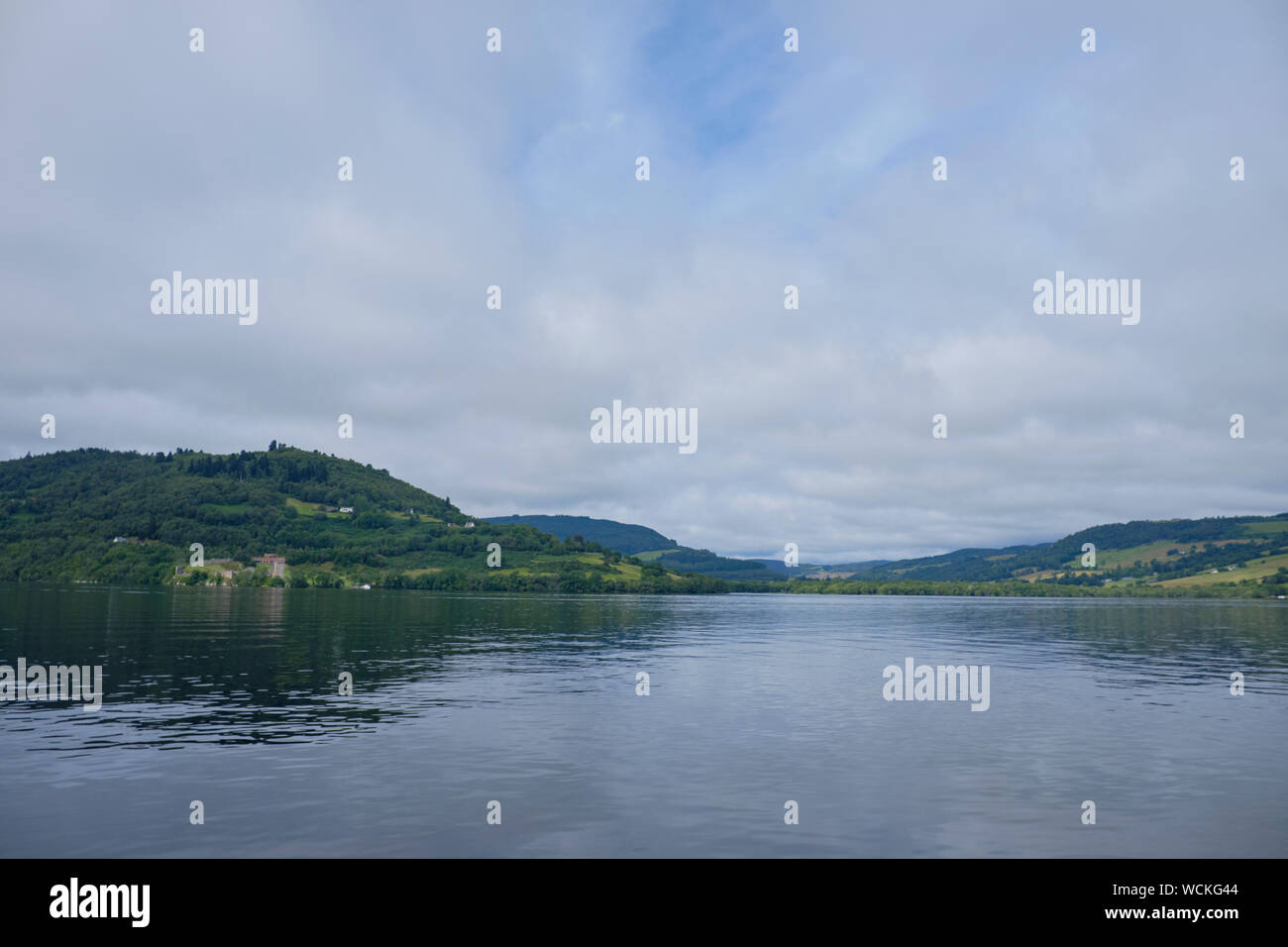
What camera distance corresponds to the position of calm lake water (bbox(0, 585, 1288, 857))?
78.8 feet

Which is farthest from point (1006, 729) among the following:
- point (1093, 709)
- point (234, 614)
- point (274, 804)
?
point (234, 614)

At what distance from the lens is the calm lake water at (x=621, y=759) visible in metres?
24.0

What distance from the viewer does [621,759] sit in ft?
113

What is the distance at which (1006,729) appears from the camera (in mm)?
42875

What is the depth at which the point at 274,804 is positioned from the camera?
26328 millimetres

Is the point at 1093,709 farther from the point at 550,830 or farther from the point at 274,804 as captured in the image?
the point at 274,804

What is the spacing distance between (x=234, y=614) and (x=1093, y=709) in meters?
125
